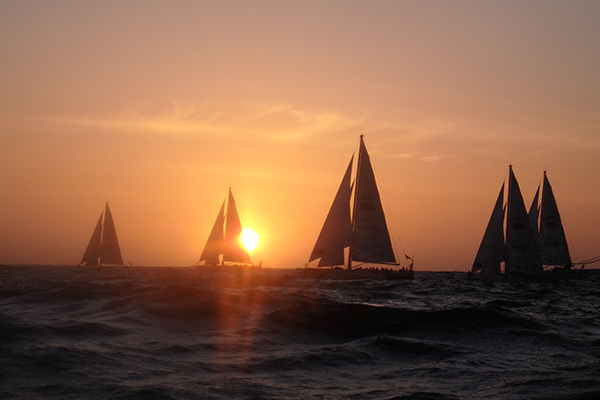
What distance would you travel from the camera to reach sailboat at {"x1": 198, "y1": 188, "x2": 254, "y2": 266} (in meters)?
84.3

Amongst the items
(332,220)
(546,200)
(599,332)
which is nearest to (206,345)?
(599,332)

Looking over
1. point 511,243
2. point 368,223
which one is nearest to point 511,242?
point 511,243

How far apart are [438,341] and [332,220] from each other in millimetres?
35933

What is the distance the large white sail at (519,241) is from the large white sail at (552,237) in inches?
595

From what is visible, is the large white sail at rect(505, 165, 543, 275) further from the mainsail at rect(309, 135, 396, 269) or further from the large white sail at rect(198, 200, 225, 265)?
the large white sail at rect(198, 200, 225, 265)

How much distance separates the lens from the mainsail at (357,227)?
5156cm

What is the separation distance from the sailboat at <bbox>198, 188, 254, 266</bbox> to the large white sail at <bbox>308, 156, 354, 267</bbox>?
114 feet

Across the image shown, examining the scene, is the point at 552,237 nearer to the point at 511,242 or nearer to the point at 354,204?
the point at 511,242

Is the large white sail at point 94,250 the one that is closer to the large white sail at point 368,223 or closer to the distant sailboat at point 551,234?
the large white sail at point 368,223

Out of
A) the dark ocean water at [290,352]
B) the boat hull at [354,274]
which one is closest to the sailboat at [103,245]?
the boat hull at [354,274]

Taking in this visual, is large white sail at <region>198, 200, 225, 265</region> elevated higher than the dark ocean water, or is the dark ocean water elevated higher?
large white sail at <region>198, 200, 225, 265</region>

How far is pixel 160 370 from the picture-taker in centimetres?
1203

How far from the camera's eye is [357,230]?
2045 inches

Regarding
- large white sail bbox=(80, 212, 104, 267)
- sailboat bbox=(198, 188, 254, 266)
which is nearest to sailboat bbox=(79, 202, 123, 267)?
large white sail bbox=(80, 212, 104, 267)
